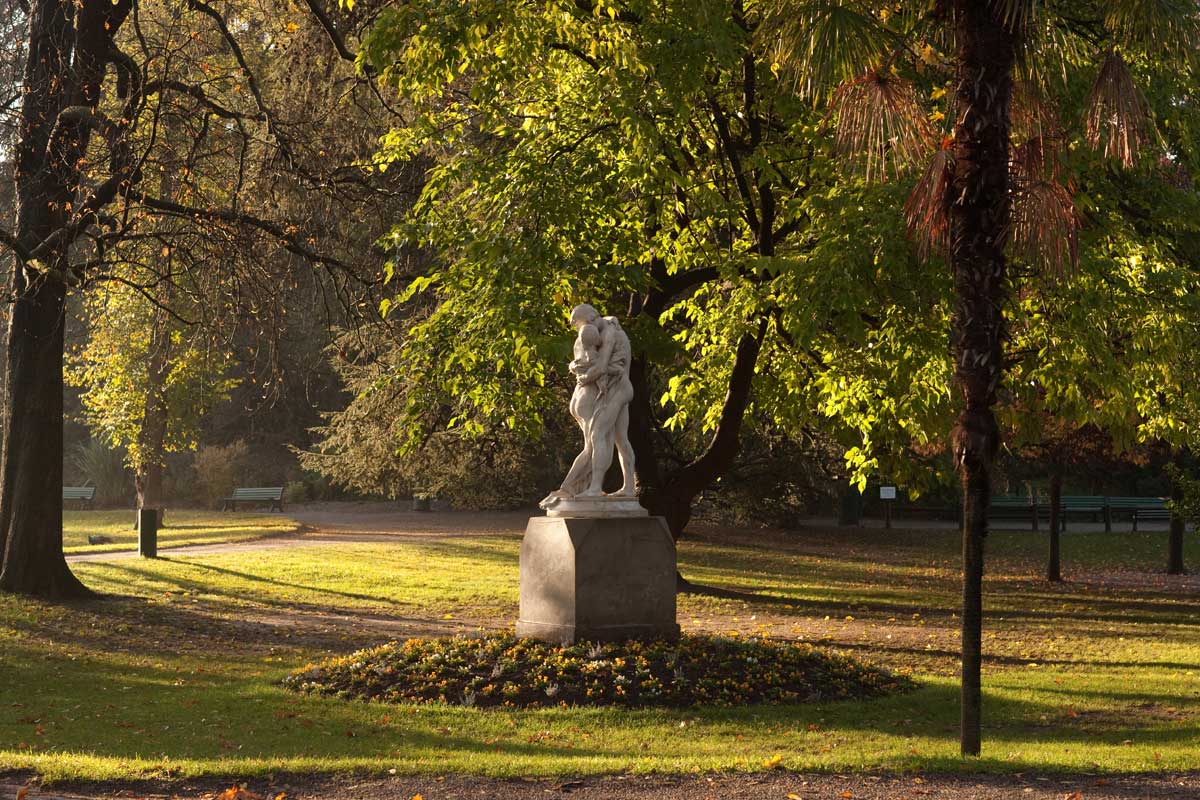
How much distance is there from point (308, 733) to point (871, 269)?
8270 millimetres

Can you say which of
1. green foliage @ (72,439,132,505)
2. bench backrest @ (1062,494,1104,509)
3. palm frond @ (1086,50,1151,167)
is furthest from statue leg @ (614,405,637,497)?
green foliage @ (72,439,132,505)

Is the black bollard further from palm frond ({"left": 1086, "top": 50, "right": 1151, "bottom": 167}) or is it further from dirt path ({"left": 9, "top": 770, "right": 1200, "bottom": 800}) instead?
palm frond ({"left": 1086, "top": 50, "right": 1151, "bottom": 167})

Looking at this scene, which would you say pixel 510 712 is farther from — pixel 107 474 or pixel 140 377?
pixel 107 474

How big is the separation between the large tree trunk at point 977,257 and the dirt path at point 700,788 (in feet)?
3.39

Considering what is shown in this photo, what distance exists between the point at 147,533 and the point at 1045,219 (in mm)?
21020

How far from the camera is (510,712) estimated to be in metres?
11.1

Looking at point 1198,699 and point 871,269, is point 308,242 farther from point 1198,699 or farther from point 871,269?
point 1198,699

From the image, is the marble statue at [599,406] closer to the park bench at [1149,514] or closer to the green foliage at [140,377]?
the green foliage at [140,377]

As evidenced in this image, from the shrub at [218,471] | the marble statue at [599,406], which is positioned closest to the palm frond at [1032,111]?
the marble statue at [599,406]

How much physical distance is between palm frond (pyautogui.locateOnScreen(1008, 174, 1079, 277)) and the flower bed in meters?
4.90

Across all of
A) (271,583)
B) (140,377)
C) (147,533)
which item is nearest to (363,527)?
(140,377)

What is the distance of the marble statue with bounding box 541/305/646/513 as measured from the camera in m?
13.0

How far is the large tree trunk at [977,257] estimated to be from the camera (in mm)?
8727

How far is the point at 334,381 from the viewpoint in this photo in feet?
172
